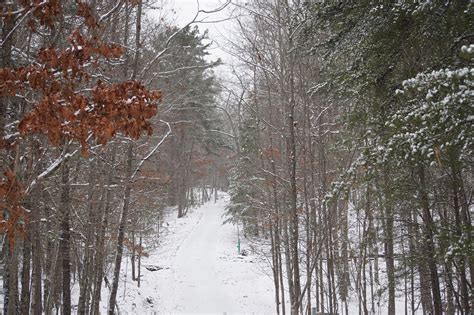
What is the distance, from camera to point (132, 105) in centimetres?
317

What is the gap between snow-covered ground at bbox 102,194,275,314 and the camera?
16500mm

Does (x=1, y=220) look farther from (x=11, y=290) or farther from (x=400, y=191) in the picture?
(x=400, y=191)

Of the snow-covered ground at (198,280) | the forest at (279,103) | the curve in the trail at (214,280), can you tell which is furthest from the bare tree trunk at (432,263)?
the curve in the trail at (214,280)

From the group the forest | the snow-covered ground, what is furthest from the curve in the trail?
the forest

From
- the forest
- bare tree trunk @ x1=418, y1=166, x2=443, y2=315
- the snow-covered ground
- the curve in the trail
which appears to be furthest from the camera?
the curve in the trail

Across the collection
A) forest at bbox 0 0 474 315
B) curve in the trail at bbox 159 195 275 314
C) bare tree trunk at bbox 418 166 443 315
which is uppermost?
forest at bbox 0 0 474 315

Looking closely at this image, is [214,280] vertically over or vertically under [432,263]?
under

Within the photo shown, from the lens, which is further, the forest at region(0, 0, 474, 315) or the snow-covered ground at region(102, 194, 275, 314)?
the snow-covered ground at region(102, 194, 275, 314)

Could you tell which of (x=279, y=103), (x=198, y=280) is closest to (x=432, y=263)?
(x=279, y=103)

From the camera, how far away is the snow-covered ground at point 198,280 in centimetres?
1650

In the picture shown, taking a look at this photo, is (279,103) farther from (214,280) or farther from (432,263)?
(214,280)

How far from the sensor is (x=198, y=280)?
20.0 m

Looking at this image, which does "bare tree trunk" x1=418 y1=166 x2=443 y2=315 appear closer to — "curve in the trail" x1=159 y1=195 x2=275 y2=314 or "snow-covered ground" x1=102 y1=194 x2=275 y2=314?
"snow-covered ground" x1=102 y1=194 x2=275 y2=314

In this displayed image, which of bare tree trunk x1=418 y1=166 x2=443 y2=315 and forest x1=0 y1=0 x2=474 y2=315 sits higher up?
forest x1=0 y1=0 x2=474 y2=315
